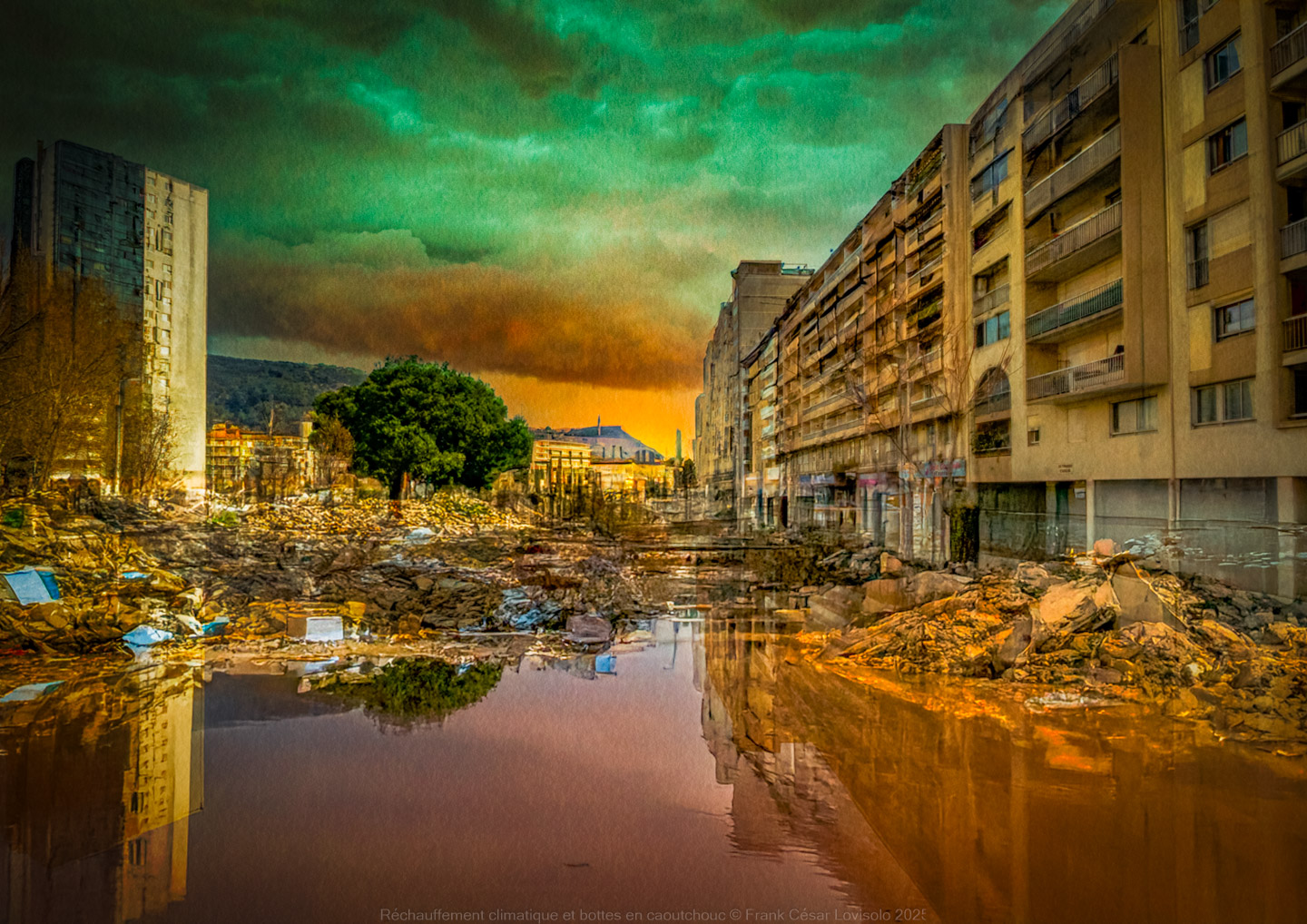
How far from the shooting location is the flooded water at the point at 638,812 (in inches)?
159

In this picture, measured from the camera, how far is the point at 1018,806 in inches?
201

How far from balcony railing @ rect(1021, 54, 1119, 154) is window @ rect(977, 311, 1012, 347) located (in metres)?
4.20

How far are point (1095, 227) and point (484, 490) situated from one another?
3076 centimetres

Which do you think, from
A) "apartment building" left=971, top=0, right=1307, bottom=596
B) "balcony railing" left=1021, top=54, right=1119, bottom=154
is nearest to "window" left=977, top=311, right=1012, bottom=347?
"apartment building" left=971, top=0, right=1307, bottom=596

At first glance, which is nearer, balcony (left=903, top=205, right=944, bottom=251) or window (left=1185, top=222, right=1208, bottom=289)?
window (left=1185, top=222, right=1208, bottom=289)

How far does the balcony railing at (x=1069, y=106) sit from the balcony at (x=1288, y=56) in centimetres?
363

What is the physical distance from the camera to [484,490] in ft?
128

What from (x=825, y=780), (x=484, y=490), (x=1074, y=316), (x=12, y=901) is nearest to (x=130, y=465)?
(x=484, y=490)

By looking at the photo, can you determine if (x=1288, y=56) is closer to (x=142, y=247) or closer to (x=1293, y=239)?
(x=1293, y=239)

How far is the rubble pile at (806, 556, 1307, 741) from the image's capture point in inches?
279

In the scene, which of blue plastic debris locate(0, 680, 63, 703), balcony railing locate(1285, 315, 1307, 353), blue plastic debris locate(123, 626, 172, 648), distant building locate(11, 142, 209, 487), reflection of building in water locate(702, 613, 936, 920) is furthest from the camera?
distant building locate(11, 142, 209, 487)

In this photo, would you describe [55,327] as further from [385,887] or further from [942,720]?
[942,720]

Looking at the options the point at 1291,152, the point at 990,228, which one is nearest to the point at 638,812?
the point at 1291,152

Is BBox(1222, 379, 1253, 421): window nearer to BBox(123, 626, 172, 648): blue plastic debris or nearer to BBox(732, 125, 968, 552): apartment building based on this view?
BBox(732, 125, 968, 552): apartment building
